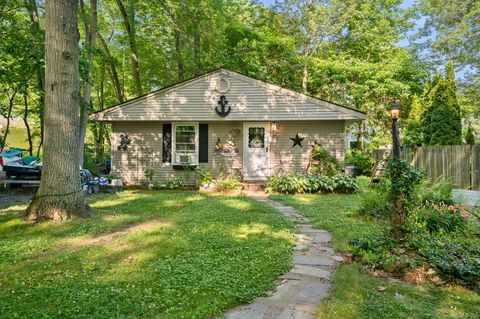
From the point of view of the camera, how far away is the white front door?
10969 mm

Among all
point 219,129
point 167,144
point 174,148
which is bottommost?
point 174,148

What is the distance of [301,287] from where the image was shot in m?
2.74

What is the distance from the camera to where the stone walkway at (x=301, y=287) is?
2273 millimetres

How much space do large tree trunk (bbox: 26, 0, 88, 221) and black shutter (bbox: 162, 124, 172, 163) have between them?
592 cm

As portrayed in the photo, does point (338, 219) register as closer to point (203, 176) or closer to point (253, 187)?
point (253, 187)

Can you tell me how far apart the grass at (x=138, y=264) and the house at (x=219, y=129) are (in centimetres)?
560

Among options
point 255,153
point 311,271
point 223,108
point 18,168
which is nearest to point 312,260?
point 311,271

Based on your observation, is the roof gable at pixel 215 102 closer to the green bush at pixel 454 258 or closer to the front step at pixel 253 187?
the front step at pixel 253 187

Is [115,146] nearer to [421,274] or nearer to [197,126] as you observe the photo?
[197,126]

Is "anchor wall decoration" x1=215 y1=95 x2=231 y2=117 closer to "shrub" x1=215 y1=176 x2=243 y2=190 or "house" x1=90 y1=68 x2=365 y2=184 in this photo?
"house" x1=90 y1=68 x2=365 y2=184

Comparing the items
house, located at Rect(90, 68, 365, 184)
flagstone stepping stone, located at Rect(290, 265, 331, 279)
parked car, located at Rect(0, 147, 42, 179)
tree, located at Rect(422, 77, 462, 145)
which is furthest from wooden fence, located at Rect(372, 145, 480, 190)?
parked car, located at Rect(0, 147, 42, 179)

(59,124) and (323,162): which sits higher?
(59,124)

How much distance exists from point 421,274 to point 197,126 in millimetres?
8940

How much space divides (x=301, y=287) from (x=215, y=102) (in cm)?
868
